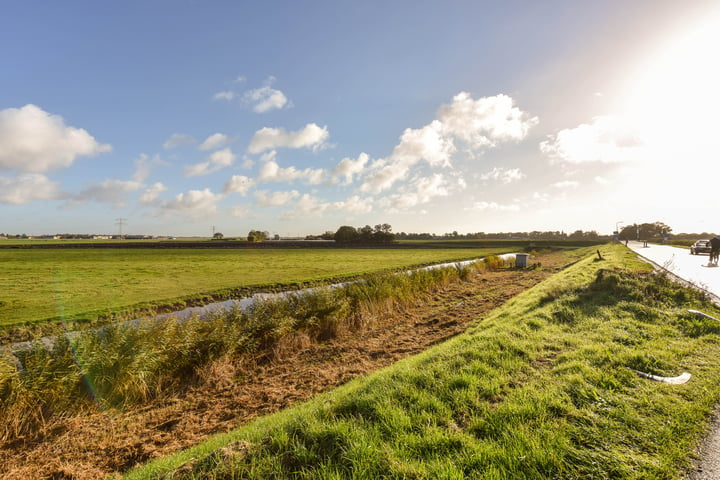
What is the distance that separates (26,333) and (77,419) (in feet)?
31.6

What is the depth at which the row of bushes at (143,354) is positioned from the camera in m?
6.91

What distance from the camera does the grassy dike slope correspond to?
11.1 ft

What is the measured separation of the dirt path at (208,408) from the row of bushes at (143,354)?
456 millimetres

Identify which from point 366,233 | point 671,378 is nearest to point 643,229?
point 366,233

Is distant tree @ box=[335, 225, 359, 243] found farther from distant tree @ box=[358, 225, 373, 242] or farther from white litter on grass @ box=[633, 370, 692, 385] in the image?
white litter on grass @ box=[633, 370, 692, 385]

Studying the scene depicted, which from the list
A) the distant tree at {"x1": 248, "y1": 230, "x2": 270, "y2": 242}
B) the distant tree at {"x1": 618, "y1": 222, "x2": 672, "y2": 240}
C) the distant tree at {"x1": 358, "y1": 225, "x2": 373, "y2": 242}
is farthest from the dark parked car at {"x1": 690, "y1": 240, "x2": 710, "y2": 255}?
the distant tree at {"x1": 248, "y1": 230, "x2": 270, "y2": 242}

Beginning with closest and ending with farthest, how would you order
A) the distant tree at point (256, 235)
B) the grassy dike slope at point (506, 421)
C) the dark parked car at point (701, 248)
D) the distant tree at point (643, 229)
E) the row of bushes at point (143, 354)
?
the grassy dike slope at point (506, 421) < the row of bushes at point (143, 354) < the dark parked car at point (701, 248) < the distant tree at point (643, 229) < the distant tree at point (256, 235)

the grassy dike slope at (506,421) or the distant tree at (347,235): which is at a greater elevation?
the distant tree at (347,235)

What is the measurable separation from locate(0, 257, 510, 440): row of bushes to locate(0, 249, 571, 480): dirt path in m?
0.46

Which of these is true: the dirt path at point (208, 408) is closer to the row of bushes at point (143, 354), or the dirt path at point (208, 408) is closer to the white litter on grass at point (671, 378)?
the row of bushes at point (143, 354)

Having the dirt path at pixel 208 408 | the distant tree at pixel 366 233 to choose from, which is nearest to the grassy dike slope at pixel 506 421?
the dirt path at pixel 208 408

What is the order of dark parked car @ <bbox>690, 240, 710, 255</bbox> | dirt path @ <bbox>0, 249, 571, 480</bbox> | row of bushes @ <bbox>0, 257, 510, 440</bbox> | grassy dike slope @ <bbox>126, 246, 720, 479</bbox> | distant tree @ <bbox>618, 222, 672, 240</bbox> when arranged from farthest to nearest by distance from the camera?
1. distant tree @ <bbox>618, 222, 672, 240</bbox>
2. dark parked car @ <bbox>690, 240, 710, 255</bbox>
3. row of bushes @ <bbox>0, 257, 510, 440</bbox>
4. dirt path @ <bbox>0, 249, 571, 480</bbox>
5. grassy dike slope @ <bbox>126, 246, 720, 479</bbox>

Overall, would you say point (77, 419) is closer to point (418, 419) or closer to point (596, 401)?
point (418, 419)

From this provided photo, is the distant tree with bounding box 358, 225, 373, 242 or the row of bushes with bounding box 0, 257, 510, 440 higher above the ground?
the distant tree with bounding box 358, 225, 373, 242
